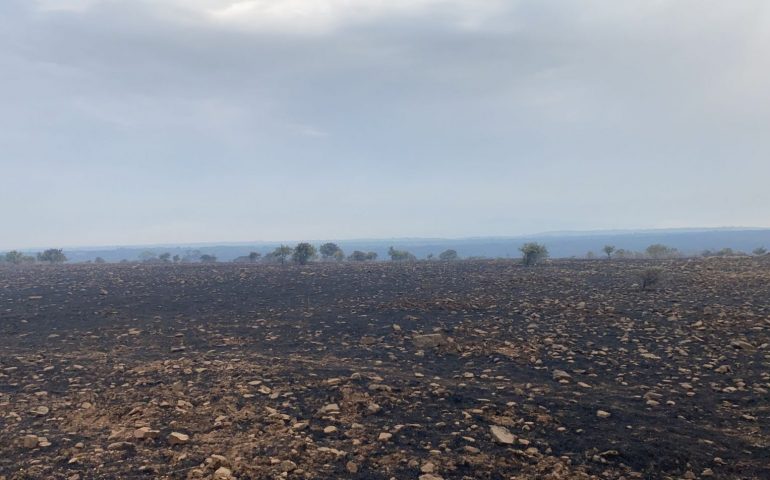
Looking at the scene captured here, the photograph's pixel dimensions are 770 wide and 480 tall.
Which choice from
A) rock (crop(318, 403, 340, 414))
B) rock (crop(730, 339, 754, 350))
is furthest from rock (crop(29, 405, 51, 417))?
rock (crop(730, 339, 754, 350))

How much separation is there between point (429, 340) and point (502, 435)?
18.9 ft

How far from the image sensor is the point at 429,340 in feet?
41.2

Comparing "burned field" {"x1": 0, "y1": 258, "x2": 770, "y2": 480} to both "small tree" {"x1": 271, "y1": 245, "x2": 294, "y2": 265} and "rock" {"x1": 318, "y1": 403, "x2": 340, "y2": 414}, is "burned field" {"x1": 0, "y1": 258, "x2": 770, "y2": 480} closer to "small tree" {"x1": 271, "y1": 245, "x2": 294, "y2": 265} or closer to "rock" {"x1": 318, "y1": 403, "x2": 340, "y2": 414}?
"rock" {"x1": 318, "y1": 403, "x2": 340, "y2": 414}

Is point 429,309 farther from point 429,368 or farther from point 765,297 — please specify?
point 765,297

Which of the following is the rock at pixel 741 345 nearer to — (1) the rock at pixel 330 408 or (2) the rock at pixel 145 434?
(1) the rock at pixel 330 408

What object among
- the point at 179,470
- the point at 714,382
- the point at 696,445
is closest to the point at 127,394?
the point at 179,470

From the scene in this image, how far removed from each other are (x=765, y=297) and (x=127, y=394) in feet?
60.9

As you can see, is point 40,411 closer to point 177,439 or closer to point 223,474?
point 177,439

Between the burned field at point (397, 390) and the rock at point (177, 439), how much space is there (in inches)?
0.7

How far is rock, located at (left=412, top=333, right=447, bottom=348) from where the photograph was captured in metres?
12.2

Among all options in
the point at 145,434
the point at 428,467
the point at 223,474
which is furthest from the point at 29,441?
the point at 428,467

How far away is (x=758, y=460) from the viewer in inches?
236

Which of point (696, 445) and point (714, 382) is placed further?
point (714, 382)

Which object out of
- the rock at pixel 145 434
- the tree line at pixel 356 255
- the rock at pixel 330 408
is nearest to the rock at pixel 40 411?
the rock at pixel 145 434
